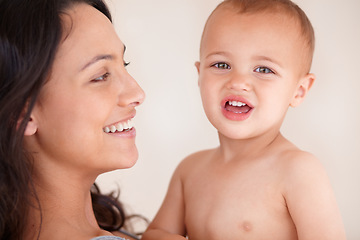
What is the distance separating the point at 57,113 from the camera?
3.94ft

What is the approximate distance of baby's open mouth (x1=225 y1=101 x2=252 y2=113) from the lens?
1412 mm

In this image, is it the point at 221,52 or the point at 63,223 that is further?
the point at 221,52

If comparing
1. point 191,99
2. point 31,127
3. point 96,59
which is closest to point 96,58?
point 96,59

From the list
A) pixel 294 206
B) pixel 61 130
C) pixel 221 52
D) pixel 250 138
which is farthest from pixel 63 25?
pixel 294 206

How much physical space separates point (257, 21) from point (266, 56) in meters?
0.11

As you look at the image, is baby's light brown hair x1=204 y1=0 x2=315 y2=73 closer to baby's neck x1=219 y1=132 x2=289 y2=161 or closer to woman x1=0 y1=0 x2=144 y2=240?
baby's neck x1=219 y1=132 x2=289 y2=161

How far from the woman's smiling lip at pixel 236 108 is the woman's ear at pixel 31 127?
540 mm

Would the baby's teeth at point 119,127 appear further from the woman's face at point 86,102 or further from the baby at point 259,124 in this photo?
the baby at point 259,124

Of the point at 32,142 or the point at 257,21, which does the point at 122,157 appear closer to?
the point at 32,142

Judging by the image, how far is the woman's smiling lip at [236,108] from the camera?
1.39 meters

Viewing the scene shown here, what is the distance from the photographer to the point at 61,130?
3.97ft

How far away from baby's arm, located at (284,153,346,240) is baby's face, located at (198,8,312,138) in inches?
7.1

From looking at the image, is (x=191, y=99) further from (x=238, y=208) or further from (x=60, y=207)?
(x=60, y=207)

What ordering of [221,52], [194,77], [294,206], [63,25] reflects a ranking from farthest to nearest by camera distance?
[194,77] → [221,52] → [294,206] → [63,25]
